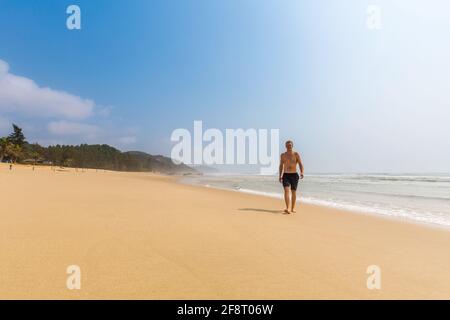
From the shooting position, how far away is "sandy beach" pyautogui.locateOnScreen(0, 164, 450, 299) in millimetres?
2549

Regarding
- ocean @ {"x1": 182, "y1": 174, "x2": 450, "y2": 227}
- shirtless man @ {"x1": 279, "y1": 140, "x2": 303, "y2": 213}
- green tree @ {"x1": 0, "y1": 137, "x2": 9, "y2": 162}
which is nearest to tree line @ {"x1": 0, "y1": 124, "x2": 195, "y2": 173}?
green tree @ {"x1": 0, "y1": 137, "x2": 9, "y2": 162}

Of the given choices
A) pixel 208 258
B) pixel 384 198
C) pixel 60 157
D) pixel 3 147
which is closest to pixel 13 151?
pixel 3 147

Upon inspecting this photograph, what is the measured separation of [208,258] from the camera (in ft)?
11.4

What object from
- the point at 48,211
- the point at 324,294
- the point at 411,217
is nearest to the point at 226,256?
the point at 324,294

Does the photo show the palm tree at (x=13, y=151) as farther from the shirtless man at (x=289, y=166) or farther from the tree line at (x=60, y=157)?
the shirtless man at (x=289, y=166)

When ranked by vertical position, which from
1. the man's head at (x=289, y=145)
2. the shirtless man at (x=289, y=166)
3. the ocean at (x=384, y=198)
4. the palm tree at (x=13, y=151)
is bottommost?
the ocean at (x=384, y=198)

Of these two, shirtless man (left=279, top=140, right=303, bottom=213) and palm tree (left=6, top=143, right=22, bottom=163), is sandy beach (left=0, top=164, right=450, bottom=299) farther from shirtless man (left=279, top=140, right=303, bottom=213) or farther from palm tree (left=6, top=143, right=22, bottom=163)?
palm tree (left=6, top=143, right=22, bottom=163)

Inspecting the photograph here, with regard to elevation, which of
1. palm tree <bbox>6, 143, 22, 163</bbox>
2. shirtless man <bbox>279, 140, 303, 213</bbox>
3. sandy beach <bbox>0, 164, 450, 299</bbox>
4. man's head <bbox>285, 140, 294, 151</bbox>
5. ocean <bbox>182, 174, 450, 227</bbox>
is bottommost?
ocean <bbox>182, 174, 450, 227</bbox>

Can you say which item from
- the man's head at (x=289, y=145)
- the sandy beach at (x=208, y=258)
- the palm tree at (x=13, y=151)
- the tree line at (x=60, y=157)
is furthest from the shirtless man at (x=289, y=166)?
the palm tree at (x=13, y=151)

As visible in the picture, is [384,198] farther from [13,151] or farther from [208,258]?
[13,151]

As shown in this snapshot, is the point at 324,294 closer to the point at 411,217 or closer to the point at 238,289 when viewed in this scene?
the point at 238,289

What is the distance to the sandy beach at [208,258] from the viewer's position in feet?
8.36

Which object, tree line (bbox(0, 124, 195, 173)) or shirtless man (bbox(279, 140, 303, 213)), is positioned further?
tree line (bbox(0, 124, 195, 173))

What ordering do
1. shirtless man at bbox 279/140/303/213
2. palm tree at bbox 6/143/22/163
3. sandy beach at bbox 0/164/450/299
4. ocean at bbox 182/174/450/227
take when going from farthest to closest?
palm tree at bbox 6/143/22/163 < ocean at bbox 182/174/450/227 < shirtless man at bbox 279/140/303/213 < sandy beach at bbox 0/164/450/299
